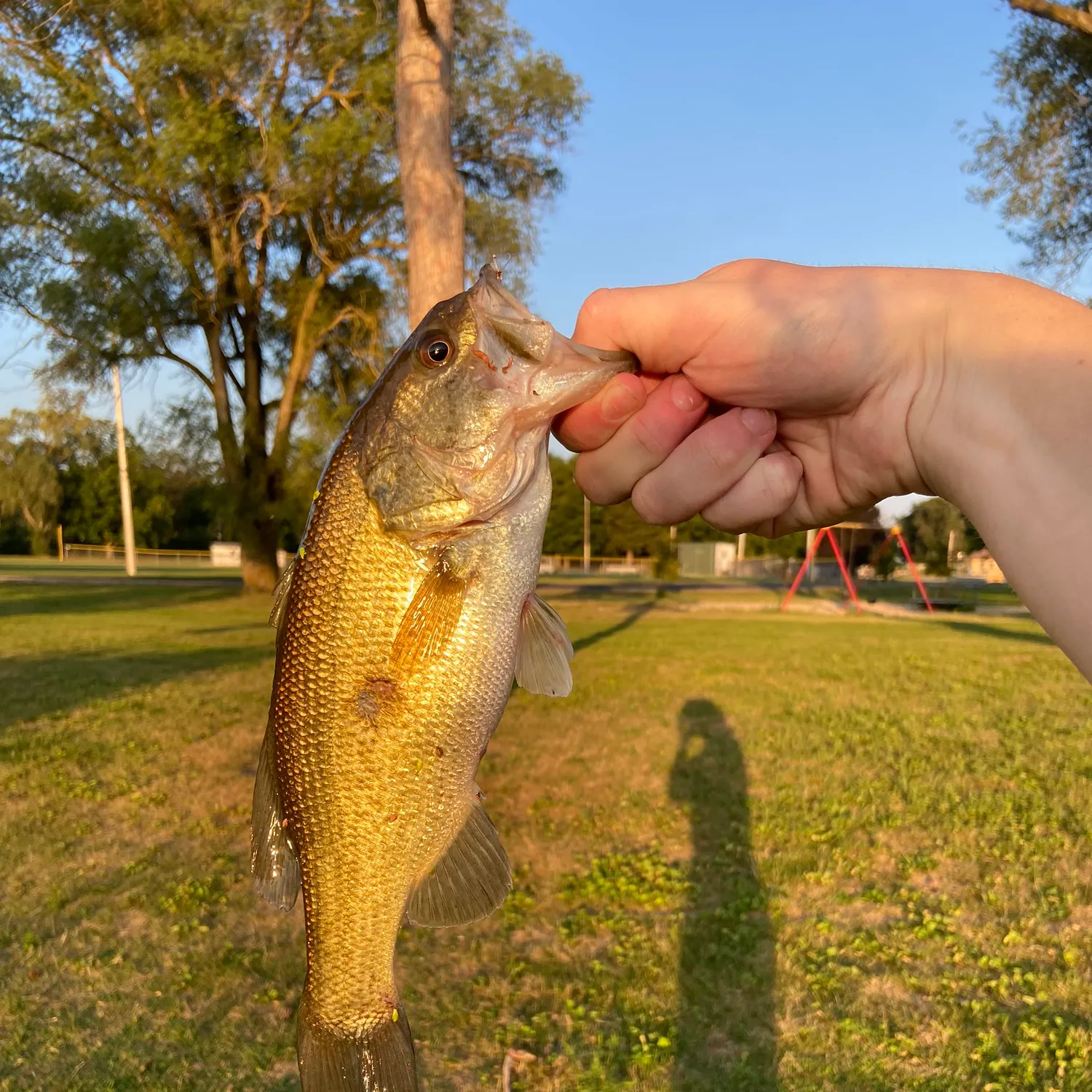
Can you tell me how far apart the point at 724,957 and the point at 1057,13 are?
11168 mm

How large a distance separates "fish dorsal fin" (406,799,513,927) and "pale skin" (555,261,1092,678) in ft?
2.99

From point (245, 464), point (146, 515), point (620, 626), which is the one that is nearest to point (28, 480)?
point (146, 515)

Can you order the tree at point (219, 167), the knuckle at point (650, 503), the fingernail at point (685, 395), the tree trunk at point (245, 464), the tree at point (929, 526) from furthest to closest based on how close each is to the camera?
the tree at point (929, 526) < the tree trunk at point (245, 464) < the tree at point (219, 167) < the knuckle at point (650, 503) < the fingernail at point (685, 395)

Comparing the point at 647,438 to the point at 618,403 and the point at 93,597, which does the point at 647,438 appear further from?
the point at 93,597

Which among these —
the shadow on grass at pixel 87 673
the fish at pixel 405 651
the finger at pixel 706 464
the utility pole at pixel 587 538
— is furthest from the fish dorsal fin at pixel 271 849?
the utility pole at pixel 587 538

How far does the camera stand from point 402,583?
5.76 feet

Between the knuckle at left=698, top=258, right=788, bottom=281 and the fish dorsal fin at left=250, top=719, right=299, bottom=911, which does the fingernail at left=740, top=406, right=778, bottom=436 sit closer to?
the knuckle at left=698, top=258, right=788, bottom=281

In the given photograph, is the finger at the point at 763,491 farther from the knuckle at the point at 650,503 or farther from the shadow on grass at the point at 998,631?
the shadow on grass at the point at 998,631

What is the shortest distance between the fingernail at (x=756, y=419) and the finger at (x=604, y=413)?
229 mm

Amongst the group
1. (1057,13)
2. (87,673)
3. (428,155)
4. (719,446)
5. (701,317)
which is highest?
(1057,13)

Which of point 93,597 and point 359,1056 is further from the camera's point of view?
point 93,597

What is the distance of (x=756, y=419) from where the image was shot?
2004mm

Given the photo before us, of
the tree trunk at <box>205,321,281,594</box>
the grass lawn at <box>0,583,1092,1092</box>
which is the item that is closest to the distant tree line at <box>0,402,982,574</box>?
the tree trunk at <box>205,321,281,594</box>

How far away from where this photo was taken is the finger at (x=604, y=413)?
1920mm
